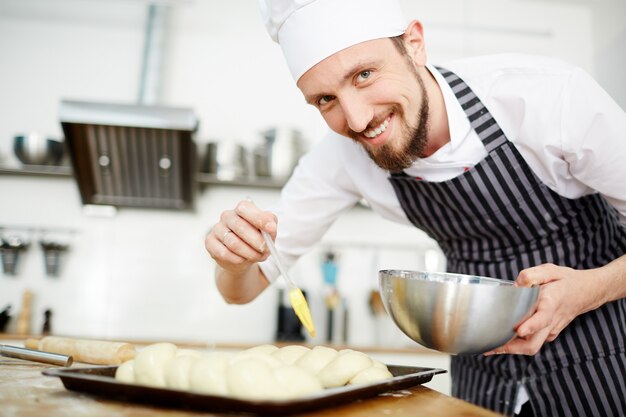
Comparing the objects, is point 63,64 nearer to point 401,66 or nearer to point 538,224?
point 401,66

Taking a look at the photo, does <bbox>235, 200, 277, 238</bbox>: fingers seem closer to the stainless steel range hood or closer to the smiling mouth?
the smiling mouth

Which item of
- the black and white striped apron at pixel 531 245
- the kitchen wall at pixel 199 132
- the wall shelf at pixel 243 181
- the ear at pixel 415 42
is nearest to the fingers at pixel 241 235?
the black and white striped apron at pixel 531 245

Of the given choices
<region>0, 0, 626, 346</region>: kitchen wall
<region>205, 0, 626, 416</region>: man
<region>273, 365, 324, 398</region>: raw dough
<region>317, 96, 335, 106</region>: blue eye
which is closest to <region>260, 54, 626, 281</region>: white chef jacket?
<region>205, 0, 626, 416</region>: man

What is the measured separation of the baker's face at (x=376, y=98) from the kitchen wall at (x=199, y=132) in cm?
197

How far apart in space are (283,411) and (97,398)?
0.98 feet

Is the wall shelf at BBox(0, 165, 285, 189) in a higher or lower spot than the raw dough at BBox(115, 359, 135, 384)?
higher

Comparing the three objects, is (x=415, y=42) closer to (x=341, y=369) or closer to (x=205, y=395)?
(x=341, y=369)

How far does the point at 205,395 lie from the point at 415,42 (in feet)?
3.15

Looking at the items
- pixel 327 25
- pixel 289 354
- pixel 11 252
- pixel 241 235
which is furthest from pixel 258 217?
pixel 11 252

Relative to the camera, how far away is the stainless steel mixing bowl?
2.49ft

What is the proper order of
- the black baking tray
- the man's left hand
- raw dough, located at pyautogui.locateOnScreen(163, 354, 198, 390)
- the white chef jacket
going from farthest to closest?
the white chef jacket, the man's left hand, raw dough, located at pyautogui.locateOnScreen(163, 354, 198, 390), the black baking tray

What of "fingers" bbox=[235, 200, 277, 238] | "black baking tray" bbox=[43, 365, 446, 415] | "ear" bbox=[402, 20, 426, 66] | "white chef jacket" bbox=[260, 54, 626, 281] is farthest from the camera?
"ear" bbox=[402, 20, 426, 66]

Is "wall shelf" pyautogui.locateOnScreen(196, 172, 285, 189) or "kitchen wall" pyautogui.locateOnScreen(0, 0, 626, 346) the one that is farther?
"kitchen wall" pyautogui.locateOnScreen(0, 0, 626, 346)

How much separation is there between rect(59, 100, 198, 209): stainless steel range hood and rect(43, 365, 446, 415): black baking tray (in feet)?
6.60
